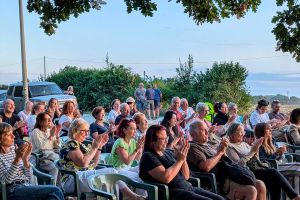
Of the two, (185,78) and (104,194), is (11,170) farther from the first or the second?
(185,78)

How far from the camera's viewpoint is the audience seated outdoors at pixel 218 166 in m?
6.38

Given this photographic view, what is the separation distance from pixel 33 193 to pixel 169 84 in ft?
83.8

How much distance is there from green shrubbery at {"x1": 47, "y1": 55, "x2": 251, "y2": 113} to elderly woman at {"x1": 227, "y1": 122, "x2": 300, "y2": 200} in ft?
58.7

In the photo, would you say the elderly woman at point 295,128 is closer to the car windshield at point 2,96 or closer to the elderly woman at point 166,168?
the elderly woman at point 166,168

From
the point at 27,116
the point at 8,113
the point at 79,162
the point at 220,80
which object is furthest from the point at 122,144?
the point at 220,80

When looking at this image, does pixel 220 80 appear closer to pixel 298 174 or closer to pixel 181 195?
pixel 298 174

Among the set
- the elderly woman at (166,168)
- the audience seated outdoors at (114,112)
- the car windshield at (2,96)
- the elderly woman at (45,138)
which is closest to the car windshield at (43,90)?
the car windshield at (2,96)

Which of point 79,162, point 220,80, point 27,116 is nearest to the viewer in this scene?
point 79,162

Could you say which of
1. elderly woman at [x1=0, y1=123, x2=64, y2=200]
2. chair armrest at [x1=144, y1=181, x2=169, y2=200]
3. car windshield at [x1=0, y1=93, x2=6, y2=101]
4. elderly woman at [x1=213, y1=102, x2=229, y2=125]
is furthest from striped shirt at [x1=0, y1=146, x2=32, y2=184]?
car windshield at [x1=0, y1=93, x2=6, y2=101]

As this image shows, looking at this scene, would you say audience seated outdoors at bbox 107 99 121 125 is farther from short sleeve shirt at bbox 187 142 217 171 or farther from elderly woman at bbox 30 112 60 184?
short sleeve shirt at bbox 187 142 217 171

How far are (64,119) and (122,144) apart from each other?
314 centimetres

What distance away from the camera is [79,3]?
8406 millimetres

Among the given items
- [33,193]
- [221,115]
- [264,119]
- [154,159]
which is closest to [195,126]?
[154,159]

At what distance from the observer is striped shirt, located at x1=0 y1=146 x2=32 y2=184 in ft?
18.0
